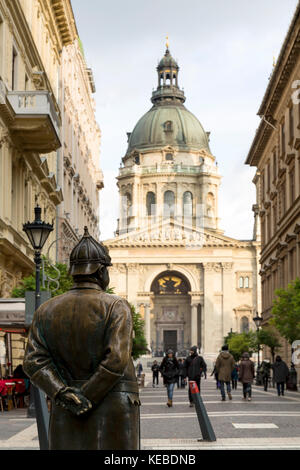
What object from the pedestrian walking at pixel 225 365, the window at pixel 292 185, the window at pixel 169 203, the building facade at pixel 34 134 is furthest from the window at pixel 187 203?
the pedestrian walking at pixel 225 365

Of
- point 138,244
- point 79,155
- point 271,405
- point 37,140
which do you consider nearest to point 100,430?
point 271,405

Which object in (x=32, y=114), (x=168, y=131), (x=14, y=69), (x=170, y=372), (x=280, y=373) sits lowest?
(x=280, y=373)

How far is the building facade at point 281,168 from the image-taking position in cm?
3888

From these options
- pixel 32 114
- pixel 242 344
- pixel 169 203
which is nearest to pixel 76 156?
pixel 242 344

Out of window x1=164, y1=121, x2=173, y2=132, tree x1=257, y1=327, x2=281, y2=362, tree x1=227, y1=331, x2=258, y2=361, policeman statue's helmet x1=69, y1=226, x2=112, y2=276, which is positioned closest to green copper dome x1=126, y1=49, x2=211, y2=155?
window x1=164, y1=121, x2=173, y2=132

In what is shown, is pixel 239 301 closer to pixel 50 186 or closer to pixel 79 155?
pixel 79 155

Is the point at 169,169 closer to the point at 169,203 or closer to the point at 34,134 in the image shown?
the point at 169,203

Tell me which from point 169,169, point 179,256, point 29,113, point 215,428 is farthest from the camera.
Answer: point 169,169

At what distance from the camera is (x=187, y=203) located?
368 feet

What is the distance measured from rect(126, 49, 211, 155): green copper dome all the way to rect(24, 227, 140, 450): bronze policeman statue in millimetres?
109698

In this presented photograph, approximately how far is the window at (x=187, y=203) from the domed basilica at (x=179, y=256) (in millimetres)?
140

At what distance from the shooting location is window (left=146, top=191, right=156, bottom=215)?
111m

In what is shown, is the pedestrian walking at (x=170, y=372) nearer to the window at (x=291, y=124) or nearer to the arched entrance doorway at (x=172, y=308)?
the window at (x=291, y=124)

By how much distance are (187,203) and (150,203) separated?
502 cm
